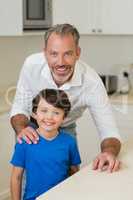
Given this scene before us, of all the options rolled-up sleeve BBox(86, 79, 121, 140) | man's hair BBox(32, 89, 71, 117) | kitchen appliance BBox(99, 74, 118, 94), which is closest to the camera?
man's hair BBox(32, 89, 71, 117)

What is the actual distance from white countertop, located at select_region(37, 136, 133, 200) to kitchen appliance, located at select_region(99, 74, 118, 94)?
2.28 m

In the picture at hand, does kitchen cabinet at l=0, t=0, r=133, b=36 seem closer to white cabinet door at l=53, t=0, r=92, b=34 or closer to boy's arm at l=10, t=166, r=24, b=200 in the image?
white cabinet door at l=53, t=0, r=92, b=34

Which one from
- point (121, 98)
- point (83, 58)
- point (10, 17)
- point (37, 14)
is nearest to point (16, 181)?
point (10, 17)

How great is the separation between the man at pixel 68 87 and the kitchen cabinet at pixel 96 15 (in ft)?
4.93

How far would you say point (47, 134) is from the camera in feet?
6.20

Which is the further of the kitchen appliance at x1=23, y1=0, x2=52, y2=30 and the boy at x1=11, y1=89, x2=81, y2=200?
the kitchen appliance at x1=23, y1=0, x2=52, y2=30

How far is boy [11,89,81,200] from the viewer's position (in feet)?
6.12

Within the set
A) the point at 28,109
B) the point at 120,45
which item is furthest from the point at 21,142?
the point at 120,45

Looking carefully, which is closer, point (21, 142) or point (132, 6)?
point (21, 142)

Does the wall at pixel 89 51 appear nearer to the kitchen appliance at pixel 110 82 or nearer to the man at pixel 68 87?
the kitchen appliance at pixel 110 82

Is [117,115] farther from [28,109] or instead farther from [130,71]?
[28,109]

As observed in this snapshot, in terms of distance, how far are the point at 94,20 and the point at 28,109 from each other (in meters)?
1.83

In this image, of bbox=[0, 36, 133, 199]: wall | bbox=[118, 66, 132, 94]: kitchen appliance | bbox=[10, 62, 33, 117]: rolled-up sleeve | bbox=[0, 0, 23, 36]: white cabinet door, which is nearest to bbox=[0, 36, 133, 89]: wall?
bbox=[0, 36, 133, 199]: wall

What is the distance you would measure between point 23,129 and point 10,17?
1.52 m
